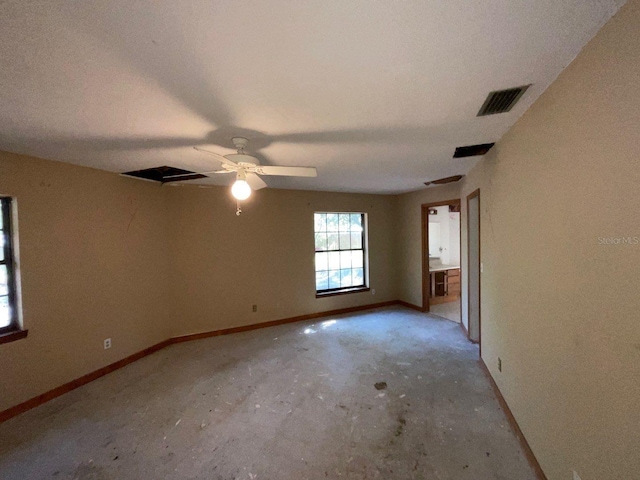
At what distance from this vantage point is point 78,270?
289 cm

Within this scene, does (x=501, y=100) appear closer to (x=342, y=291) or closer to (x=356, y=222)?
(x=356, y=222)

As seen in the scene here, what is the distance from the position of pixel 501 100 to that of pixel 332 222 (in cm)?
381

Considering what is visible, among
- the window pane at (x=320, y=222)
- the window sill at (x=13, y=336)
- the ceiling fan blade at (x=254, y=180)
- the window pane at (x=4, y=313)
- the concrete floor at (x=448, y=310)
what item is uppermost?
the ceiling fan blade at (x=254, y=180)

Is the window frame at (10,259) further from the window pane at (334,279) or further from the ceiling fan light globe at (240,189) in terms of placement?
the window pane at (334,279)

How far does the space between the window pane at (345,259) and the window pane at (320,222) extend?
2.17ft

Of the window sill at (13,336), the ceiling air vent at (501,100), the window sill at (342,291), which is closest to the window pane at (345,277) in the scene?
the window sill at (342,291)

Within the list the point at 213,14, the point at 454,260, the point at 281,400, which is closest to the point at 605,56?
the point at 213,14

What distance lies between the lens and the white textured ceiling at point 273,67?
37.1 inches

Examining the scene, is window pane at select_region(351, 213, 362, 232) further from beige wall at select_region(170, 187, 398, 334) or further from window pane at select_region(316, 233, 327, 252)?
window pane at select_region(316, 233, 327, 252)

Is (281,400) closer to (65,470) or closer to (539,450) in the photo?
(65,470)

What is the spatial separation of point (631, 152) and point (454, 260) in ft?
20.0

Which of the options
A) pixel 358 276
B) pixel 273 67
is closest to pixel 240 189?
pixel 273 67

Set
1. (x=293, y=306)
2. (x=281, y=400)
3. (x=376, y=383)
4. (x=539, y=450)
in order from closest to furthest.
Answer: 1. (x=539, y=450)
2. (x=281, y=400)
3. (x=376, y=383)
4. (x=293, y=306)

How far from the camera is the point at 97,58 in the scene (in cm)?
116
